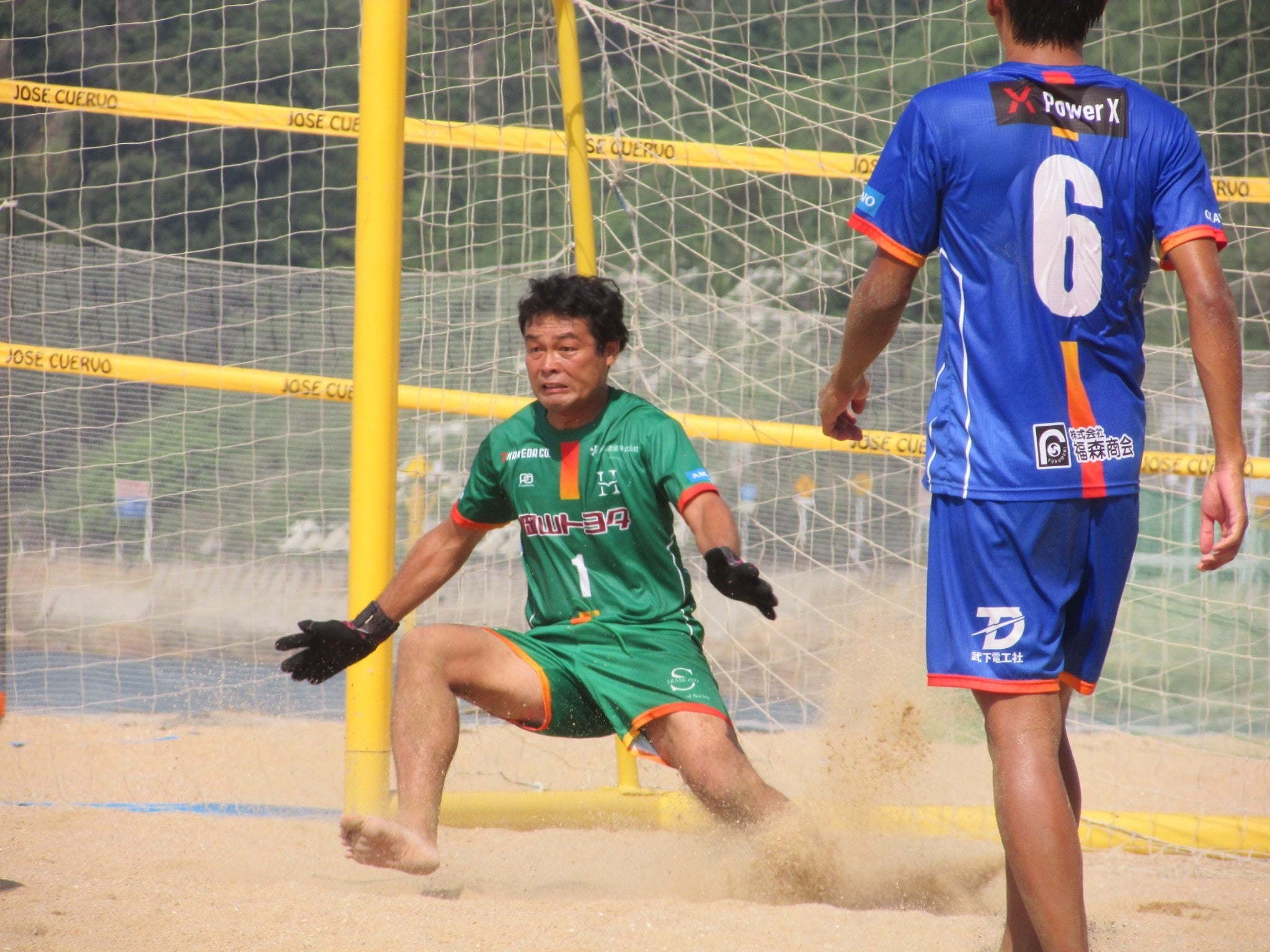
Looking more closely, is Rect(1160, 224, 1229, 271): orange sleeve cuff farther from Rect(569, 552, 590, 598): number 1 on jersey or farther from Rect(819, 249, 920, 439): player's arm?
Rect(569, 552, 590, 598): number 1 on jersey

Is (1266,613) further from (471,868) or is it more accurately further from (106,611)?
(106,611)

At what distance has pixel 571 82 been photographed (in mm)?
4375

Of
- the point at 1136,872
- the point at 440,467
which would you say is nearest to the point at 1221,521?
the point at 1136,872

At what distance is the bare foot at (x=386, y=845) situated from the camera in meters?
2.71

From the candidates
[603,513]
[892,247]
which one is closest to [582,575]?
[603,513]

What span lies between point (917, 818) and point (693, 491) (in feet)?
5.64

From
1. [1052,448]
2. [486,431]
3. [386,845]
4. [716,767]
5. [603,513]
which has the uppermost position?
[486,431]

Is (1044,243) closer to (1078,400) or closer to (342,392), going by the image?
(1078,400)

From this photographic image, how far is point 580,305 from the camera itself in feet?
11.0

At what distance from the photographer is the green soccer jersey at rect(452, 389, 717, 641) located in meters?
3.27

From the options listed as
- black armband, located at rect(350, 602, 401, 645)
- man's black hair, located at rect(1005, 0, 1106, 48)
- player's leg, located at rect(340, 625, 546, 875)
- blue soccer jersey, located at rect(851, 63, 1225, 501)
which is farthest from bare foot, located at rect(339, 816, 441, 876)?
man's black hair, located at rect(1005, 0, 1106, 48)

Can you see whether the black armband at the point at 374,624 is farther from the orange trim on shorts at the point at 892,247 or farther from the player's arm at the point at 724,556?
the orange trim on shorts at the point at 892,247

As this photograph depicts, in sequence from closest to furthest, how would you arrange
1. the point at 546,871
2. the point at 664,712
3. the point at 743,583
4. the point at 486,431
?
1. the point at 743,583
2. the point at 664,712
3. the point at 546,871
4. the point at 486,431

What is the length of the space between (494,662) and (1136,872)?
2411 mm
